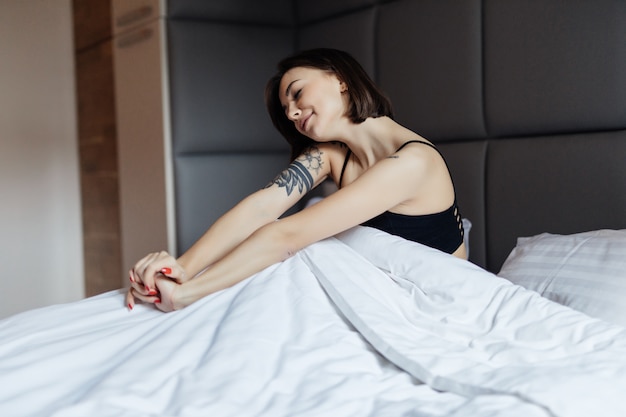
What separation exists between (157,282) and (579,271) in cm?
101

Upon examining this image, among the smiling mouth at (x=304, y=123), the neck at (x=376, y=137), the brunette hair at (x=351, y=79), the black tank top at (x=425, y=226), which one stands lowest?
the black tank top at (x=425, y=226)

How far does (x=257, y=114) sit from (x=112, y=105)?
931mm

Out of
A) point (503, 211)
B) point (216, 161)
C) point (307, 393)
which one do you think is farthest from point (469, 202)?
point (307, 393)

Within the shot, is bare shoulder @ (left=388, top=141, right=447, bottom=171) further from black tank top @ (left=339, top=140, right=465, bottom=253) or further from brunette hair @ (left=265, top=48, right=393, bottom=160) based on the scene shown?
brunette hair @ (left=265, top=48, right=393, bottom=160)

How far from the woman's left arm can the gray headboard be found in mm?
636

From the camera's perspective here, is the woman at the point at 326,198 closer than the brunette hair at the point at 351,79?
Yes

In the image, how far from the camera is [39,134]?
4.23 meters

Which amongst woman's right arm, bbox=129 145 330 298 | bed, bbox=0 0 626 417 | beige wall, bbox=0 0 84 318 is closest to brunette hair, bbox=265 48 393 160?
woman's right arm, bbox=129 145 330 298

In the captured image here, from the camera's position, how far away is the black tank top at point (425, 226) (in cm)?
201

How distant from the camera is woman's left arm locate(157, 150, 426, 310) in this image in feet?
5.65

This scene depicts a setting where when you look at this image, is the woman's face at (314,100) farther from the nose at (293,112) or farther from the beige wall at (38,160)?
the beige wall at (38,160)

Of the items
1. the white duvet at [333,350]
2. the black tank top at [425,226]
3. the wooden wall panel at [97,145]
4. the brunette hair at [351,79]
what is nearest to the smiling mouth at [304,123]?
the brunette hair at [351,79]

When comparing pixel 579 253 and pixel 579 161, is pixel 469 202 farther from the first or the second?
pixel 579 253

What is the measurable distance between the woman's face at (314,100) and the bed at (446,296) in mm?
352
